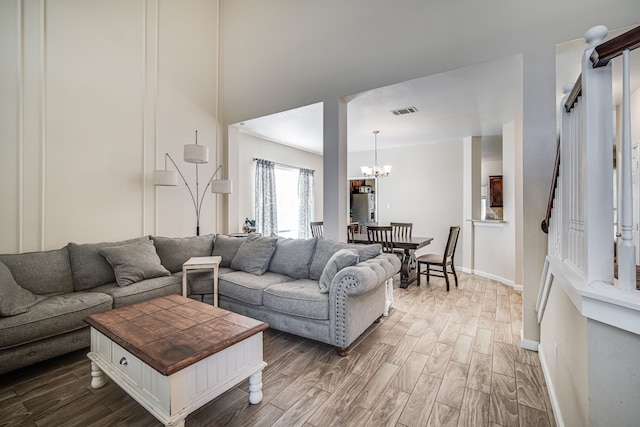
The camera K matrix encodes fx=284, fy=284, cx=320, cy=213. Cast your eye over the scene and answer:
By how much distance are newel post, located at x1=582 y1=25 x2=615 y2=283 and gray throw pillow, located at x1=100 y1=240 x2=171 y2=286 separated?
138 inches

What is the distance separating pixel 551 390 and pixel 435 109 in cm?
350

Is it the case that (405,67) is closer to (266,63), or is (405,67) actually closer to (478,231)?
(266,63)

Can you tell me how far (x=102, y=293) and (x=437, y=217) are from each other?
5.69m

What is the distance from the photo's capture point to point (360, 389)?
1.95 meters

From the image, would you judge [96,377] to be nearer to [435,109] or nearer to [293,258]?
[293,258]

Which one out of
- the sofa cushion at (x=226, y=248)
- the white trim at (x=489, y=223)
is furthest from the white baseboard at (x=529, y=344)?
Answer: the sofa cushion at (x=226, y=248)

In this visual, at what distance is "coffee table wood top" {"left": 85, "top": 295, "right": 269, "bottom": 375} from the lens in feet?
4.92

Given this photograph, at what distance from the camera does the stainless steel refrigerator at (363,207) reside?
7.45 m

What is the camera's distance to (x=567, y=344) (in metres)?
1.46

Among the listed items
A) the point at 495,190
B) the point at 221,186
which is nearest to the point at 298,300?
the point at 221,186

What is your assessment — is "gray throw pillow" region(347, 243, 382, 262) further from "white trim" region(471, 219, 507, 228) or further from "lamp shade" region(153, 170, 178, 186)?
"white trim" region(471, 219, 507, 228)

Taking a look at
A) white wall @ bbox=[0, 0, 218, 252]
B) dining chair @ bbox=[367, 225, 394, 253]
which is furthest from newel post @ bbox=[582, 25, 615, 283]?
white wall @ bbox=[0, 0, 218, 252]

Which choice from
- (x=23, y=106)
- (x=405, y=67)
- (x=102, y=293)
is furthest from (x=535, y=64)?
(x=23, y=106)

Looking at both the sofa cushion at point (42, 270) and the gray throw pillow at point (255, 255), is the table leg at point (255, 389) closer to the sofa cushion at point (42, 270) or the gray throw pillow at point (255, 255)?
the gray throw pillow at point (255, 255)
